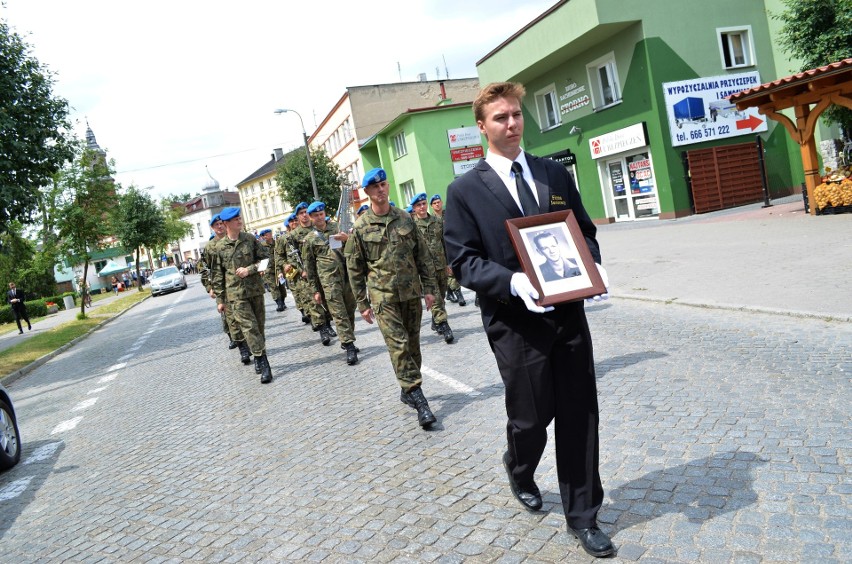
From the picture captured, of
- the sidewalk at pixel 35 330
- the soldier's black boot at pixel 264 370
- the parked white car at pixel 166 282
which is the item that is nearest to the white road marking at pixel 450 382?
the soldier's black boot at pixel 264 370

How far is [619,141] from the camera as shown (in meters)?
23.2

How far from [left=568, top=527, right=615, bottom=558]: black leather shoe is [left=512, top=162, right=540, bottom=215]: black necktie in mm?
1419

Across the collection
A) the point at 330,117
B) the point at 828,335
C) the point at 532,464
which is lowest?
the point at 828,335

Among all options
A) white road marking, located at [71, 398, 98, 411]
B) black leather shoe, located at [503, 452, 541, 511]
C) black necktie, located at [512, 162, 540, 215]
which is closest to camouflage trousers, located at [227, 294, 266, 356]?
white road marking, located at [71, 398, 98, 411]

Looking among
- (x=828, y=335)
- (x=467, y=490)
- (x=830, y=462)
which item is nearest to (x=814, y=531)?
(x=830, y=462)

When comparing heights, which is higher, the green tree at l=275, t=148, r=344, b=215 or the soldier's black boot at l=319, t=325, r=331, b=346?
the green tree at l=275, t=148, r=344, b=215

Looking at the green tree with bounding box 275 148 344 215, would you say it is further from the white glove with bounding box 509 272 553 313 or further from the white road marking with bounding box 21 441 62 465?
the white glove with bounding box 509 272 553 313

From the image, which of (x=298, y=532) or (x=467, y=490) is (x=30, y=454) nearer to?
(x=298, y=532)

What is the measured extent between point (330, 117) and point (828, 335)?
56.5 metres

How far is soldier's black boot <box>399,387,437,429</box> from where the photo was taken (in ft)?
17.1

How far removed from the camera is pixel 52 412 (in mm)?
8945

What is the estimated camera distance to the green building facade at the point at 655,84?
2122 cm

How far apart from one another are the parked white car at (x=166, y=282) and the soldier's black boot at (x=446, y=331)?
115 feet

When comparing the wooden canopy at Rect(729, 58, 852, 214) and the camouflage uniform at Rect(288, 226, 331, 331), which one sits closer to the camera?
the camouflage uniform at Rect(288, 226, 331, 331)
